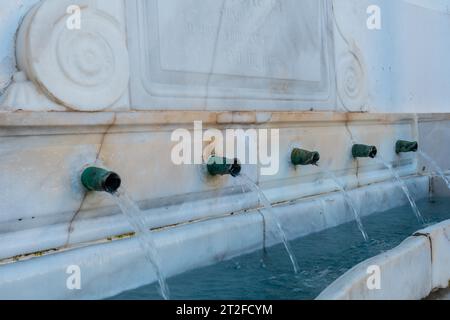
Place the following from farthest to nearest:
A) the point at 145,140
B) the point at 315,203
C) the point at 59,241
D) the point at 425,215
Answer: the point at 425,215, the point at 315,203, the point at 145,140, the point at 59,241

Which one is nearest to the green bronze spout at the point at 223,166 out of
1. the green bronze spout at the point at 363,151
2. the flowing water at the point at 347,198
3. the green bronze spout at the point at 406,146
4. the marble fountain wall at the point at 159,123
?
the marble fountain wall at the point at 159,123

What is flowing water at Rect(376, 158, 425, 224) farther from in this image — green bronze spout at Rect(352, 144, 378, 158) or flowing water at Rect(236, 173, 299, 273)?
flowing water at Rect(236, 173, 299, 273)

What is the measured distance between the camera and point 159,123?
202cm

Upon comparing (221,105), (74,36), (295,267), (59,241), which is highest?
(74,36)

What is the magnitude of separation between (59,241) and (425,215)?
6.82 feet

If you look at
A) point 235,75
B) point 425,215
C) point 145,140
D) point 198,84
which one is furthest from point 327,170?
point 145,140

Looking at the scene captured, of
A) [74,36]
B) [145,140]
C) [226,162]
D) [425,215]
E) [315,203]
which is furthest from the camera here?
[425,215]

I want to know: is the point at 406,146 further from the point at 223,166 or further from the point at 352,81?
the point at 223,166

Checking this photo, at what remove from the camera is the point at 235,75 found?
8.21 feet

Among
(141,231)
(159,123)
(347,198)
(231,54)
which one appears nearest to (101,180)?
(141,231)

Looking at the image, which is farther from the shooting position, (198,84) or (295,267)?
(198,84)

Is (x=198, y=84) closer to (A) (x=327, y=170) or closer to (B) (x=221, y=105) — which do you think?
(B) (x=221, y=105)

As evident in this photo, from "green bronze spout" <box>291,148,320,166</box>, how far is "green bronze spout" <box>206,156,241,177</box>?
52 cm

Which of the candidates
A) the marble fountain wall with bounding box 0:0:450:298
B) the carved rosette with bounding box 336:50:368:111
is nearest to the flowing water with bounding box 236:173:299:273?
the marble fountain wall with bounding box 0:0:450:298
